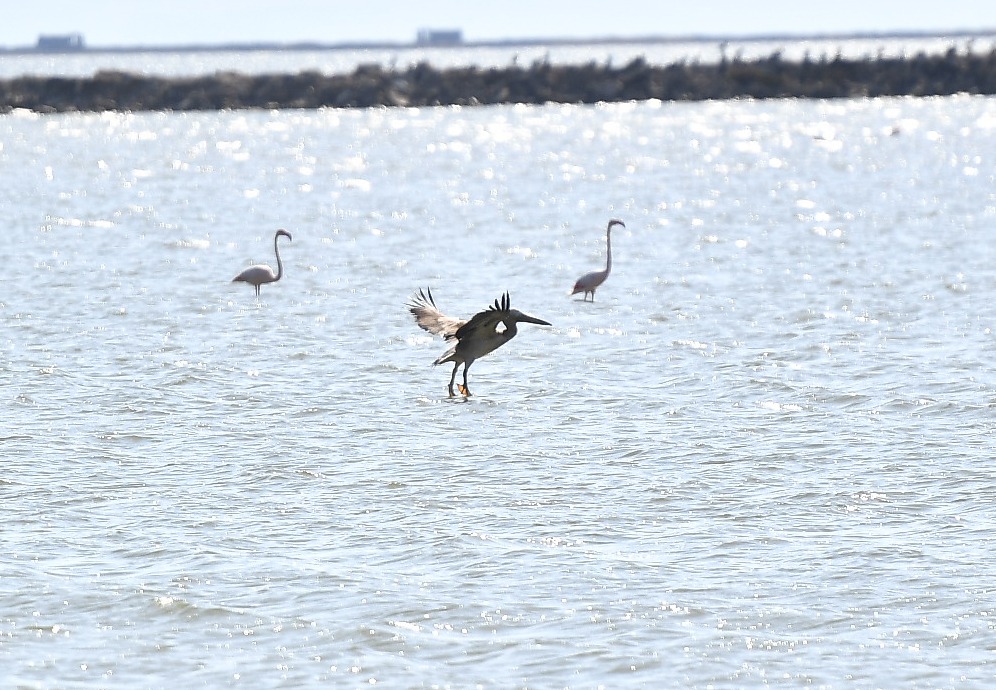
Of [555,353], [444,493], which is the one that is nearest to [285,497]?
[444,493]

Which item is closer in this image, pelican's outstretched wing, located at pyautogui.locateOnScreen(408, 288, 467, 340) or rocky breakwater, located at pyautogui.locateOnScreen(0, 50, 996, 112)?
pelican's outstretched wing, located at pyautogui.locateOnScreen(408, 288, 467, 340)

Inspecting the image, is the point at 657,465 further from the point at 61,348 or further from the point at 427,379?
the point at 61,348

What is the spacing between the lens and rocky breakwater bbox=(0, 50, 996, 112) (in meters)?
99.9

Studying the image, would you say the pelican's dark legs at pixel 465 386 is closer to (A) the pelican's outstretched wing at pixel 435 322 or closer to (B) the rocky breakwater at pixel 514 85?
(A) the pelican's outstretched wing at pixel 435 322

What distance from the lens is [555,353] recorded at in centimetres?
1792

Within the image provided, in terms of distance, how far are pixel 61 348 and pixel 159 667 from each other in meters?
10.4

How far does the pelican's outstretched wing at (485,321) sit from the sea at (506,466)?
2.21 ft

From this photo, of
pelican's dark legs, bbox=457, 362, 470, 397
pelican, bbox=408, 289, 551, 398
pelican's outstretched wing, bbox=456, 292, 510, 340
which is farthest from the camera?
pelican's dark legs, bbox=457, 362, 470, 397

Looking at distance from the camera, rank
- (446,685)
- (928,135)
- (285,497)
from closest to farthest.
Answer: (446,685), (285,497), (928,135)

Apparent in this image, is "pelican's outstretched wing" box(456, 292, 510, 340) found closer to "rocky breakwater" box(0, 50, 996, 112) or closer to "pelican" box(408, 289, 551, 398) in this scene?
"pelican" box(408, 289, 551, 398)

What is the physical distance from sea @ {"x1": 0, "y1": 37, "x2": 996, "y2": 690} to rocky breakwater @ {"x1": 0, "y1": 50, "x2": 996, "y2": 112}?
70735 millimetres

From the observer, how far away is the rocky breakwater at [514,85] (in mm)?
99875

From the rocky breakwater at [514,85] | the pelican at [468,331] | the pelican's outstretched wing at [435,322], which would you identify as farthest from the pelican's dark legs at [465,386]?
the rocky breakwater at [514,85]

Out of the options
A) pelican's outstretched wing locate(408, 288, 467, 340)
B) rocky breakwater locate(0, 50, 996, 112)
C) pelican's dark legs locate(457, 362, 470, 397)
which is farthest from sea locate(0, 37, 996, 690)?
rocky breakwater locate(0, 50, 996, 112)
